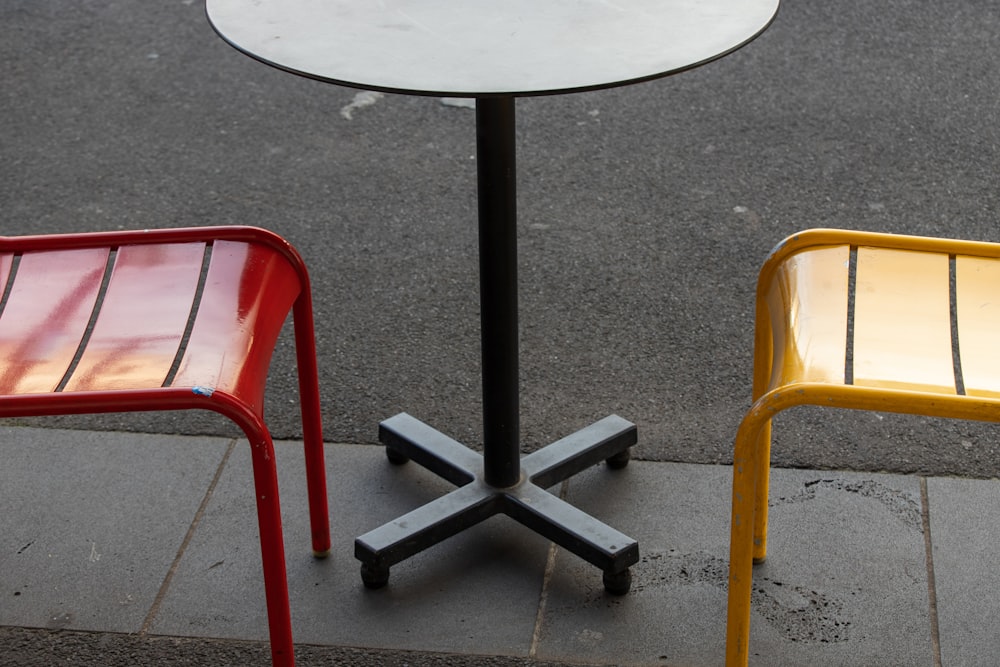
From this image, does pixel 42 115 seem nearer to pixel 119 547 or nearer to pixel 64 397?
pixel 119 547

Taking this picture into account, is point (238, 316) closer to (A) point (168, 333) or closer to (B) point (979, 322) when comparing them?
(A) point (168, 333)

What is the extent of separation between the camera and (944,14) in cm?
558

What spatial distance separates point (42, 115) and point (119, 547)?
279cm

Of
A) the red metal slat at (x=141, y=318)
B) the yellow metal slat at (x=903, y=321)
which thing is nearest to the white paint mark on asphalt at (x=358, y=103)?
the red metal slat at (x=141, y=318)

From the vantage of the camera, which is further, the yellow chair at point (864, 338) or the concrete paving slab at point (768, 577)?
the concrete paving slab at point (768, 577)

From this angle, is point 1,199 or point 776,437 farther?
point 1,199

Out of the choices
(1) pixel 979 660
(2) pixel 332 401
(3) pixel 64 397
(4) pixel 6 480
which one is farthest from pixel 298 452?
(1) pixel 979 660

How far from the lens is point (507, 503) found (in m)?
2.73

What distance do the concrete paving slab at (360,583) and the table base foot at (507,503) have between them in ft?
0.22

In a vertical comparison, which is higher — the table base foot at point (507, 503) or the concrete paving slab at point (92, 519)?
the table base foot at point (507, 503)

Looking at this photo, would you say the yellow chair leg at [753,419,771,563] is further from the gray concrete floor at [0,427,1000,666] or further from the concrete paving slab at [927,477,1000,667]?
the concrete paving slab at [927,477,1000,667]

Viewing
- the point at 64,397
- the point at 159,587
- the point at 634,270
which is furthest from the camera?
the point at 634,270

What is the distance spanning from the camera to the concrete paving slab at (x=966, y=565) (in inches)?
96.0

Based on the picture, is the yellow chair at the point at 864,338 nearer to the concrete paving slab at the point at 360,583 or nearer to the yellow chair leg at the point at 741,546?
the yellow chair leg at the point at 741,546
